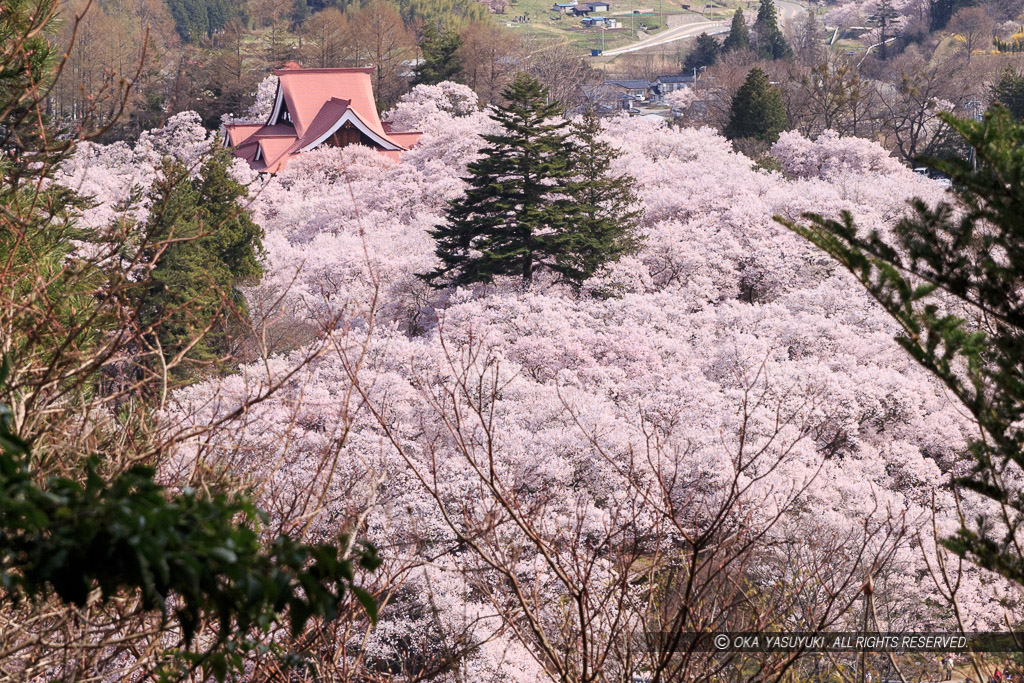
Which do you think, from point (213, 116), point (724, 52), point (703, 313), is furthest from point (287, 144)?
point (724, 52)

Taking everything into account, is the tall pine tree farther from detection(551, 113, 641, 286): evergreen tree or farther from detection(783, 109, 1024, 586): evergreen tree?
detection(783, 109, 1024, 586): evergreen tree

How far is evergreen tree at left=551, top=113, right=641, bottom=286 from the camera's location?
18.9 metres

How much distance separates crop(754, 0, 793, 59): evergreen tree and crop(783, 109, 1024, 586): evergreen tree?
212ft

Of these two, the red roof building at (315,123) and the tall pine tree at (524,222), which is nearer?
the tall pine tree at (524,222)

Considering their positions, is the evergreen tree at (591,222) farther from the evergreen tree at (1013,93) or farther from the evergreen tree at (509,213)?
the evergreen tree at (1013,93)

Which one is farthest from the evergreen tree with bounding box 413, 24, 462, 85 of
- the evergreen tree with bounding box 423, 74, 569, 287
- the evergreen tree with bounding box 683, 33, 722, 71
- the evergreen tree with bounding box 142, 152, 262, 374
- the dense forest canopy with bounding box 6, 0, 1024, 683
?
the evergreen tree with bounding box 683, 33, 722, 71

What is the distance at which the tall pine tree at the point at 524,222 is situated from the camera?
1888 cm

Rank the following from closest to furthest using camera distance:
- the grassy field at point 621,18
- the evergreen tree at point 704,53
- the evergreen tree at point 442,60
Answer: the evergreen tree at point 442,60 < the evergreen tree at point 704,53 < the grassy field at point 621,18

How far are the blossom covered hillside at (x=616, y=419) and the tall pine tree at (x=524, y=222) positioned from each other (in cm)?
60

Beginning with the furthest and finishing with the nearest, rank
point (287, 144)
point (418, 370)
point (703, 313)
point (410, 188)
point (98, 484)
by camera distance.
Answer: point (287, 144), point (410, 188), point (703, 313), point (418, 370), point (98, 484)

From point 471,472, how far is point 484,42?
156ft

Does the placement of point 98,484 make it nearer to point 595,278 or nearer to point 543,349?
point 543,349

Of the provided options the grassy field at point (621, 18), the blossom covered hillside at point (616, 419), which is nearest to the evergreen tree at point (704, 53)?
the grassy field at point (621, 18)

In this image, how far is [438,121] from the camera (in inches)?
1374
